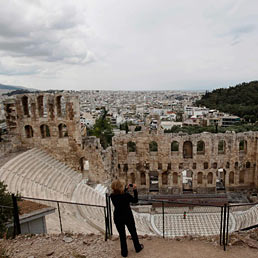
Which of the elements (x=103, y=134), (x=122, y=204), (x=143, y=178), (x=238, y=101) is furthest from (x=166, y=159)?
(x=238, y=101)

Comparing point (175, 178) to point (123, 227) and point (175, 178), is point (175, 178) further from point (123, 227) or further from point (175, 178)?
point (123, 227)

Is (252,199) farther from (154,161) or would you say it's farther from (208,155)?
(154,161)

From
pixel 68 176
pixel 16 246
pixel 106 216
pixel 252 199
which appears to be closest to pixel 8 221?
pixel 16 246

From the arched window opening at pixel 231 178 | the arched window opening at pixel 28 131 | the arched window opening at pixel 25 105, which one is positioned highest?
the arched window opening at pixel 25 105

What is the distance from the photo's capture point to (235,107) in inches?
2675

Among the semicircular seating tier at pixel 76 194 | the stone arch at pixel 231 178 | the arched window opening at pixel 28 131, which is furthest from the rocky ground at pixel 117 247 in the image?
the stone arch at pixel 231 178

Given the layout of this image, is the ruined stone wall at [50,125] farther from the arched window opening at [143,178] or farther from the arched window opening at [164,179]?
the arched window opening at [164,179]

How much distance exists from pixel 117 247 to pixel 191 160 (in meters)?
17.9

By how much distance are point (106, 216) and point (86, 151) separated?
1273 cm

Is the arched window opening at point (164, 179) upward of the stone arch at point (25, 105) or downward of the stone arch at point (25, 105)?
downward

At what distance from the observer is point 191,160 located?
23.1m

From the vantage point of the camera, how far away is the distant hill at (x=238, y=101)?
5947cm

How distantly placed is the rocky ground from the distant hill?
56644mm

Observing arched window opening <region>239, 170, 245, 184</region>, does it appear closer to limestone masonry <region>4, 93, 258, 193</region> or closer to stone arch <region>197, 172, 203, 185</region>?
limestone masonry <region>4, 93, 258, 193</region>
